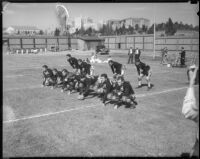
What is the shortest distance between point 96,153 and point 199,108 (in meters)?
3.68

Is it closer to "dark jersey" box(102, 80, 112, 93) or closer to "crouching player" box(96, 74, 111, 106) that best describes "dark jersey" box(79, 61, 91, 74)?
"crouching player" box(96, 74, 111, 106)

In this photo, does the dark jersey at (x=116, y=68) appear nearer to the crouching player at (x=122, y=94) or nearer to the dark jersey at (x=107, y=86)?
the dark jersey at (x=107, y=86)

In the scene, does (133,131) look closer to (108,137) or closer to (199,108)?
(108,137)

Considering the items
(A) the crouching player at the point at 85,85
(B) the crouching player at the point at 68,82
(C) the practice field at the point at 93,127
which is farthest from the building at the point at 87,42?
(C) the practice field at the point at 93,127

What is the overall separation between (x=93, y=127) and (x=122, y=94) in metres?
2.63

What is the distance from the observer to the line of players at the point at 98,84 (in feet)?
33.8

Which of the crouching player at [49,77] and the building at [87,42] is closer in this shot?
the crouching player at [49,77]

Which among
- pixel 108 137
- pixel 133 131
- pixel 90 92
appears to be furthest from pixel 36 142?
pixel 90 92

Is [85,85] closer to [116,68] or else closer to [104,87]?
[104,87]

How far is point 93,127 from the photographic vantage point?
8125mm

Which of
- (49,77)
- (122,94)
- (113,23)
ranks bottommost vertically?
(122,94)

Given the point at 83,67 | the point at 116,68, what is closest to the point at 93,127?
the point at 116,68

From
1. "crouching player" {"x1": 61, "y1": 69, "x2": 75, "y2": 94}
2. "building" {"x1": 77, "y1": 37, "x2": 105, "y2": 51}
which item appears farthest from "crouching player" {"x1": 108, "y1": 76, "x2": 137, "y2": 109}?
"building" {"x1": 77, "y1": 37, "x2": 105, "y2": 51}

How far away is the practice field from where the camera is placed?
258 inches
